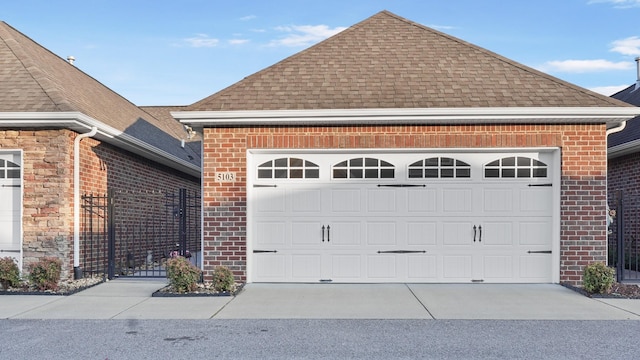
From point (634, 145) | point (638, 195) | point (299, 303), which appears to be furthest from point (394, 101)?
point (638, 195)

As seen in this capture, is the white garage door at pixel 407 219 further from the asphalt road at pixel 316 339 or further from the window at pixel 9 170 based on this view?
the window at pixel 9 170

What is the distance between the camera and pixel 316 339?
19.4 feet

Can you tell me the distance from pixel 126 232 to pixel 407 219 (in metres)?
6.83

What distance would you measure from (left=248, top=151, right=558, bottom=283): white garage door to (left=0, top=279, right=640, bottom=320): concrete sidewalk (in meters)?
0.37

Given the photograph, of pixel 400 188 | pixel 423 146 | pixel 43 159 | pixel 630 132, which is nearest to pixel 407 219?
pixel 400 188

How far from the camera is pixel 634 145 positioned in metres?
11.3

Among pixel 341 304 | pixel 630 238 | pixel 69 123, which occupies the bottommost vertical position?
pixel 341 304

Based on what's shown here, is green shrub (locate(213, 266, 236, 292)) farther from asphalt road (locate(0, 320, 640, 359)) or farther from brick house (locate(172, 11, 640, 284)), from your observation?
asphalt road (locate(0, 320, 640, 359))

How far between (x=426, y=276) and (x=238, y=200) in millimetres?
3785

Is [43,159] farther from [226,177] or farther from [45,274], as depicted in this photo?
[226,177]

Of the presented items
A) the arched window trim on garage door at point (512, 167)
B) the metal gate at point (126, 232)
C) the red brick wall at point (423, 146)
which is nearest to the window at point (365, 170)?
the red brick wall at point (423, 146)

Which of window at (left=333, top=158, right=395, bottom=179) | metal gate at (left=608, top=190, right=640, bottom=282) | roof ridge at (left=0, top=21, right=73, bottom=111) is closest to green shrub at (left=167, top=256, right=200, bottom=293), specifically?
window at (left=333, top=158, right=395, bottom=179)

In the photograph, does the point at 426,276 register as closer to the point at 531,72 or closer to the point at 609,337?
the point at 609,337

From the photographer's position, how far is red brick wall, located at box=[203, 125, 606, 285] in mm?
9320
